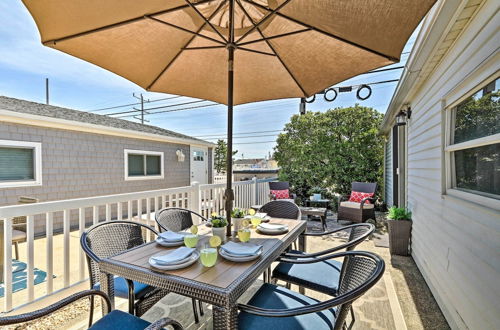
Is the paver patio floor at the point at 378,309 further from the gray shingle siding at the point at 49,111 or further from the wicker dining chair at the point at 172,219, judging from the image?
the gray shingle siding at the point at 49,111

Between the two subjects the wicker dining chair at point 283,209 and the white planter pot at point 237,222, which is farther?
the wicker dining chair at point 283,209

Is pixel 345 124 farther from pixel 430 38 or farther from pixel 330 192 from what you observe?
pixel 430 38

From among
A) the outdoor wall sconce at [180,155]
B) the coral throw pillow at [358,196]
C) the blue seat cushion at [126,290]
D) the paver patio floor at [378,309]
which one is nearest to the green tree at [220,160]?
the outdoor wall sconce at [180,155]

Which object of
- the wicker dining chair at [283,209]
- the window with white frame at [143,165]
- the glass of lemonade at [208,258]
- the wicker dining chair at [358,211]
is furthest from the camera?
the window with white frame at [143,165]

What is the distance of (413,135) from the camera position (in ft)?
13.1

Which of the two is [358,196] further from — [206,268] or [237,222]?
[206,268]

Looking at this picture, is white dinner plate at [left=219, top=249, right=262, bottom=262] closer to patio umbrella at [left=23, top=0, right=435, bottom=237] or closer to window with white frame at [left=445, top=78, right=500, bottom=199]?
patio umbrella at [left=23, top=0, right=435, bottom=237]

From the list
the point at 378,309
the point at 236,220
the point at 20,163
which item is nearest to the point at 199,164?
the point at 20,163

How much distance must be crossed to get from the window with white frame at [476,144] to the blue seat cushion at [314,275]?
4.20 feet

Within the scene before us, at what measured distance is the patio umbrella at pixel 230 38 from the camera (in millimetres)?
1614

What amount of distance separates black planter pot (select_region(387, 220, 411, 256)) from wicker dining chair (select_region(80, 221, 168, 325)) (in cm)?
357

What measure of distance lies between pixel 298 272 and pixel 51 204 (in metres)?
2.25

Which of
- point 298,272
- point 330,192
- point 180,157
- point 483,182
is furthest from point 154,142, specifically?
point 483,182

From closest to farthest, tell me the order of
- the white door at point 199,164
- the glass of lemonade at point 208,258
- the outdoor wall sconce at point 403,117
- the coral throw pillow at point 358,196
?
the glass of lemonade at point 208,258
the outdoor wall sconce at point 403,117
the coral throw pillow at point 358,196
the white door at point 199,164
